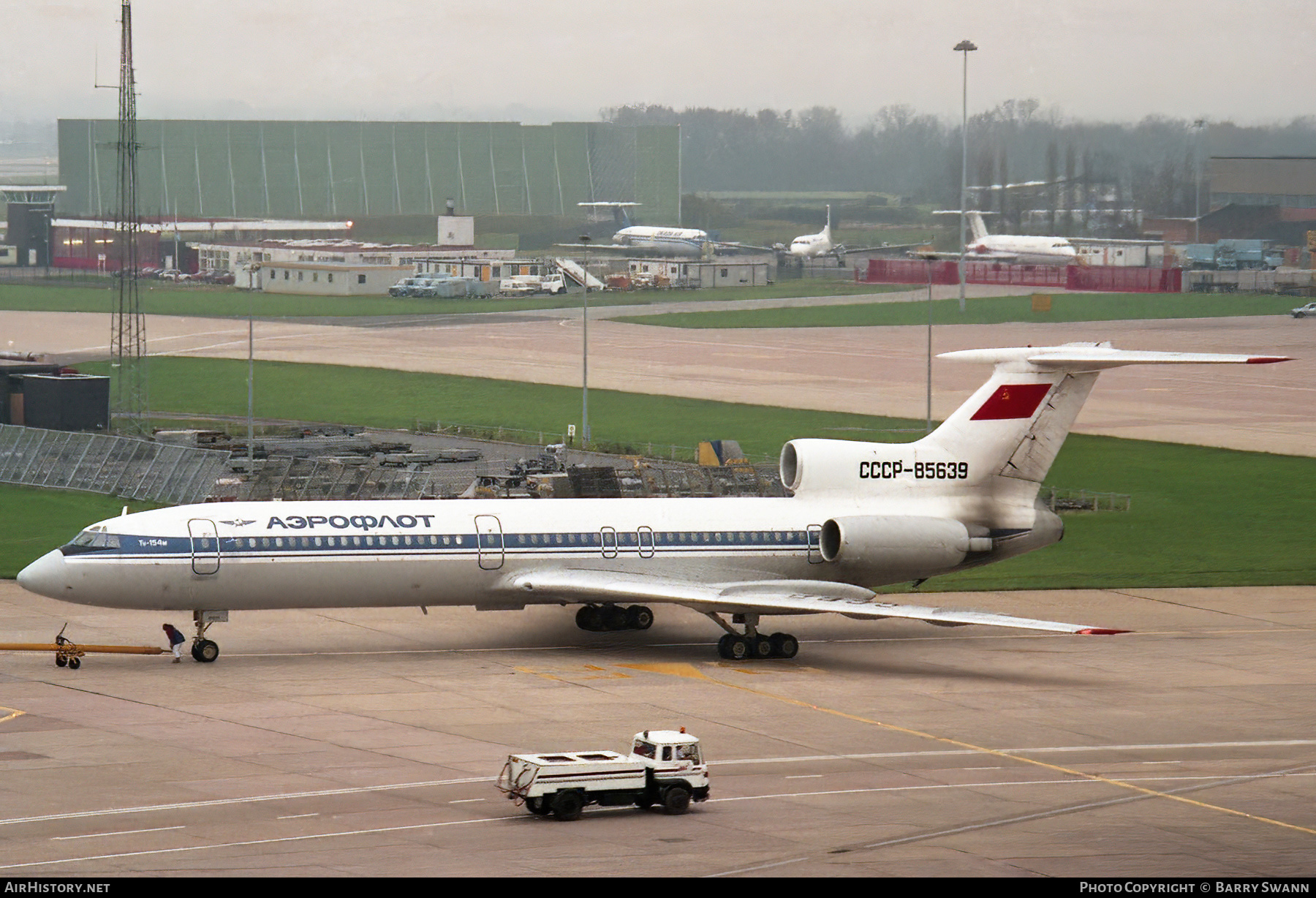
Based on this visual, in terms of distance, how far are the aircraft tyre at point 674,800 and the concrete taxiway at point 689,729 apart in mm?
344

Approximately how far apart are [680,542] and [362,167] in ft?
462

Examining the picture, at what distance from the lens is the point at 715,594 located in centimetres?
4097

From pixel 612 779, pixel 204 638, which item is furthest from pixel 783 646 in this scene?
pixel 612 779

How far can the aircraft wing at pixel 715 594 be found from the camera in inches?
1580

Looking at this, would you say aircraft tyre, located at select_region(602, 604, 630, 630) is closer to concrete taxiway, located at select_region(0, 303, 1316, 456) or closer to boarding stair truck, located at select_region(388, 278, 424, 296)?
concrete taxiway, located at select_region(0, 303, 1316, 456)

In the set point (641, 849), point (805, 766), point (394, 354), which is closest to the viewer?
point (641, 849)

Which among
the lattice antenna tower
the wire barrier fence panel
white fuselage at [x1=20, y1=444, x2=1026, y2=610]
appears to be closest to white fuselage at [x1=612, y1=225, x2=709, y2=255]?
the wire barrier fence panel

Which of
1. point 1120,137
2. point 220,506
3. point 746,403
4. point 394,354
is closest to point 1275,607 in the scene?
point 220,506

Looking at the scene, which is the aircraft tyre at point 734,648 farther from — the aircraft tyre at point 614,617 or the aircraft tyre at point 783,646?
the aircraft tyre at point 614,617

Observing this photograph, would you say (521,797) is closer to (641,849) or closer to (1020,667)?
(641,849)

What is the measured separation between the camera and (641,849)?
25.5 metres

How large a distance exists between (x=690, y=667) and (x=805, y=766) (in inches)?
378

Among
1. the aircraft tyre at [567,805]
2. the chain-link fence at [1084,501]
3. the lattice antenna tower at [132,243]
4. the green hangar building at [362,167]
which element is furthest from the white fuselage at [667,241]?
the aircraft tyre at [567,805]

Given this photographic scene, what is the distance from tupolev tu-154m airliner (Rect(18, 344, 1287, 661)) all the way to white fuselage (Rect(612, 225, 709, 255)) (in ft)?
406
